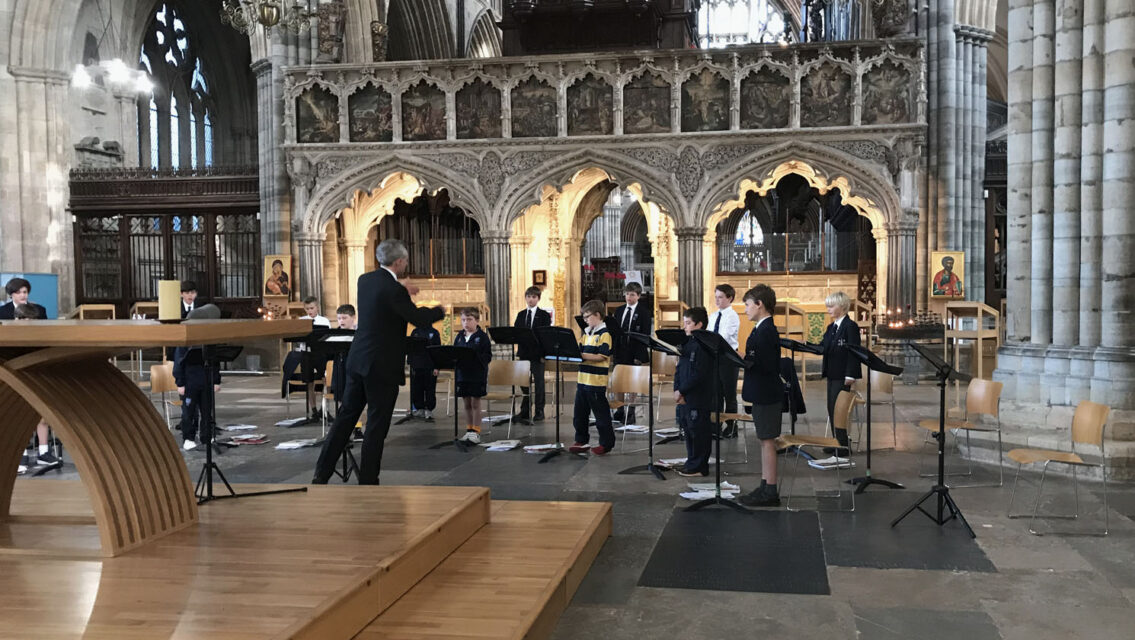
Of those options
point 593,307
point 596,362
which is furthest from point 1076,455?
point 593,307

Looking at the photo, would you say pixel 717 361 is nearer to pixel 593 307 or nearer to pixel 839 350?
pixel 839 350

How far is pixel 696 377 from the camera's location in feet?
22.9

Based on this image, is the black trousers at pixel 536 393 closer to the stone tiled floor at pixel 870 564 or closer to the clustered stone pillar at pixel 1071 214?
the stone tiled floor at pixel 870 564

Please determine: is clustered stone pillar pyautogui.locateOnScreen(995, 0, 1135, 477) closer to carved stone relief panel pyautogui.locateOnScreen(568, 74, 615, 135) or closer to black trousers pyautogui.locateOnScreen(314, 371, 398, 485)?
black trousers pyautogui.locateOnScreen(314, 371, 398, 485)

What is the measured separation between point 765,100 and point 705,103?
3.42 feet

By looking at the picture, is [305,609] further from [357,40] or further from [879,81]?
[357,40]

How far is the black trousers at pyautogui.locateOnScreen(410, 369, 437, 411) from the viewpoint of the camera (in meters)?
10.5

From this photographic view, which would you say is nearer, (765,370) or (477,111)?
(765,370)

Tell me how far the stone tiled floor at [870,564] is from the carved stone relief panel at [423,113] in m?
9.96

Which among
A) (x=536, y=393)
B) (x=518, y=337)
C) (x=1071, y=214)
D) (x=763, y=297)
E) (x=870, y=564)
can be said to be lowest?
(x=870, y=564)

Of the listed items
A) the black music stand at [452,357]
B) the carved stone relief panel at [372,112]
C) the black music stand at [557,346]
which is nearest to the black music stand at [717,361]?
the black music stand at [557,346]

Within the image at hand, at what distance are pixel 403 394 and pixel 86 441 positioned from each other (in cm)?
971

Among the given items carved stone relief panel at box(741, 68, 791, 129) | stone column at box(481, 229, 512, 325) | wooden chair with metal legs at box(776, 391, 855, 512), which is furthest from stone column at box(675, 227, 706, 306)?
wooden chair with metal legs at box(776, 391, 855, 512)

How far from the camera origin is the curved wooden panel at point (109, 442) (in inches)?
148
